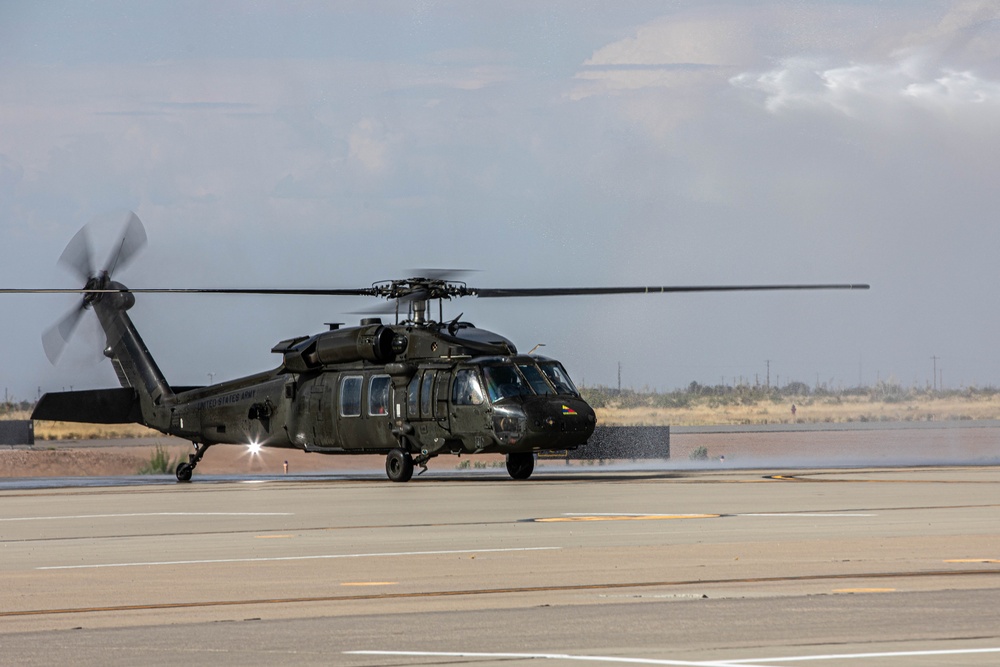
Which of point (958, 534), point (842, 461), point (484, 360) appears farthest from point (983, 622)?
point (842, 461)

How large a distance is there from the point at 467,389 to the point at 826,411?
102190 mm

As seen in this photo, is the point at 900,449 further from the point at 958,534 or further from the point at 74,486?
the point at 958,534

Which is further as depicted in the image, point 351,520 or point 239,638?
point 351,520

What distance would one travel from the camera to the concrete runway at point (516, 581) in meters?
10.3

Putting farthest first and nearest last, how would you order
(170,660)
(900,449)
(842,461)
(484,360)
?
1. (900,449)
2. (842,461)
3. (484,360)
4. (170,660)

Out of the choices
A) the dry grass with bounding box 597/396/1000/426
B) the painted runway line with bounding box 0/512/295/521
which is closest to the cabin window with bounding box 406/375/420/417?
the painted runway line with bounding box 0/512/295/521

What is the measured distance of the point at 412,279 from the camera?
34.1 metres

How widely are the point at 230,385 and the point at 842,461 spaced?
17991 millimetres

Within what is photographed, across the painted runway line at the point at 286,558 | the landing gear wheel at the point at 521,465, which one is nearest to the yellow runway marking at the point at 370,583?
the painted runway line at the point at 286,558

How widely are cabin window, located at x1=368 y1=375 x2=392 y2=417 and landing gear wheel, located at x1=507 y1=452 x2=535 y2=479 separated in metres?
2.85

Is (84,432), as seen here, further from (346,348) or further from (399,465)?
(399,465)

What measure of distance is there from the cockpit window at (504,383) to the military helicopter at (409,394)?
2cm

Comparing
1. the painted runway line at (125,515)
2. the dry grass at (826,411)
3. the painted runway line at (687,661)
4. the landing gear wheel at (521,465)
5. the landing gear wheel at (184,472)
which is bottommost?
the painted runway line at (687,661)

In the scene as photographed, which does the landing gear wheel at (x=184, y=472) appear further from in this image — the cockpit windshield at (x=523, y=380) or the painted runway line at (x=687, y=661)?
the painted runway line at (x=687, y=661)
